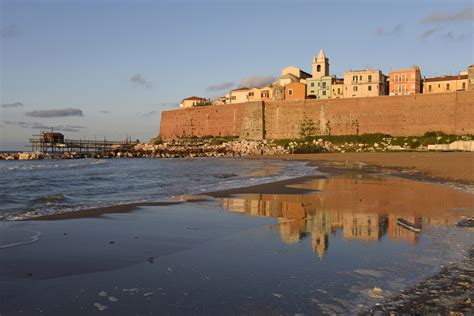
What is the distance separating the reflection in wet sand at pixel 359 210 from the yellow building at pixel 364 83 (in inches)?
1891

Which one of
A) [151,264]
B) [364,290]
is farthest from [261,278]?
[151,264]

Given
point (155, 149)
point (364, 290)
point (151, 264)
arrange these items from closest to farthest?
point (364, 290) < point (151, 264) < point (155, 149)

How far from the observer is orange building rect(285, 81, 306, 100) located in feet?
206

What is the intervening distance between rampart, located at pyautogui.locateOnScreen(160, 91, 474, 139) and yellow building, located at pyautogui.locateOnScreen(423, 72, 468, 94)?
14361 mm

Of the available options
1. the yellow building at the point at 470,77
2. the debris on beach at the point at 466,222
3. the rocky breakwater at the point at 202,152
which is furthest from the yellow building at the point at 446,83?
the debris on beach at the point at 466,222

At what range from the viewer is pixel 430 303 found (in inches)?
146

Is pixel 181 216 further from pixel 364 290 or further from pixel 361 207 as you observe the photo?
pixel 364 290

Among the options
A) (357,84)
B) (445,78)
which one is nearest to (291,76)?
(357,84)

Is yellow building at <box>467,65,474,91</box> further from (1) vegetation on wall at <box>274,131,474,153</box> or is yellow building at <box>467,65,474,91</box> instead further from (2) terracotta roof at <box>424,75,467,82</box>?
(1) vegetation on wall at <box>274,131,474,153</box>

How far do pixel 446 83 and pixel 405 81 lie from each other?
643 centimetres

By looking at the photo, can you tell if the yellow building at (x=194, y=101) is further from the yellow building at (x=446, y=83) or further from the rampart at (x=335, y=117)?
the yellow building at (x=446, y=83)

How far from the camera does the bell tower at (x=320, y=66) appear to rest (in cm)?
6606

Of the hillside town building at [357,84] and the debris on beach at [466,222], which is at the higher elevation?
the hillside town building at [357,84]

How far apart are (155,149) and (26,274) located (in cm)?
5518
